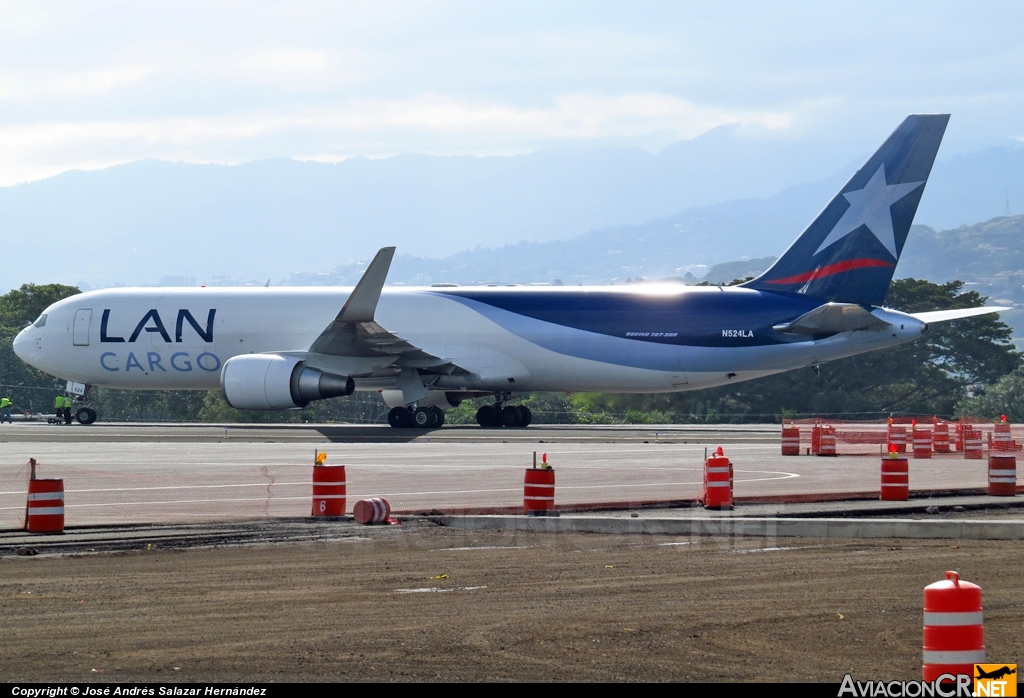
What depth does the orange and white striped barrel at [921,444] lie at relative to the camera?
3067 centimetres

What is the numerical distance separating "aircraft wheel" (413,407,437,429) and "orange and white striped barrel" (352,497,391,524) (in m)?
23.0

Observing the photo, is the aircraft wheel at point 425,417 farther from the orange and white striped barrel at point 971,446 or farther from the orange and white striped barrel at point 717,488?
the orange and white striped barrel at point 717,488

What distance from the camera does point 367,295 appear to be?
3606 cm

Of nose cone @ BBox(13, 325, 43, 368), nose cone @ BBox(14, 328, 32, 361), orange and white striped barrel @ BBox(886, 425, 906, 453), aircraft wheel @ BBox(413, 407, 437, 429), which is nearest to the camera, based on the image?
orange and white striped barrel @ BBox(886, 425, 906, 453)

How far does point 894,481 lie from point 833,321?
1887 cm

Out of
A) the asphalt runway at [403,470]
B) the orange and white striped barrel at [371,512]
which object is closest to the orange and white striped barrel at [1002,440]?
the asphalt runway at [403,470]

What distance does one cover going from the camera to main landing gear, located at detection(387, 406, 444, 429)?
39594 millimetres

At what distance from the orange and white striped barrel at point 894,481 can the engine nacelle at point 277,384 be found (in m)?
21.3

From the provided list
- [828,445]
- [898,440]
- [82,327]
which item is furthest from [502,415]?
[82,327]

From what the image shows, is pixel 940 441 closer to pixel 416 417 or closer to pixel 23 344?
pixel 416 417

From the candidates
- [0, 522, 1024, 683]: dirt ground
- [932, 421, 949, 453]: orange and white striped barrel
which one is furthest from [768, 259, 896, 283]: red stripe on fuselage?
[0, 522, 1024, 683]: dirt ground

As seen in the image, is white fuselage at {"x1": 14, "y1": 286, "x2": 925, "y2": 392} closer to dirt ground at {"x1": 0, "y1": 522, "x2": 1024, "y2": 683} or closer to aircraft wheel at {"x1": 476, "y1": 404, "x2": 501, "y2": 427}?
aircraft wheel at {"x1": 476, "y1": 404, "x2": 501, "y2": 427}

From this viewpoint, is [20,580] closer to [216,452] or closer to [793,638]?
[793,638]

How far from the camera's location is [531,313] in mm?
40219
